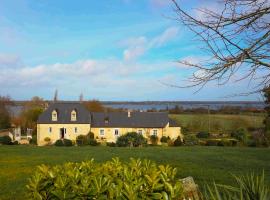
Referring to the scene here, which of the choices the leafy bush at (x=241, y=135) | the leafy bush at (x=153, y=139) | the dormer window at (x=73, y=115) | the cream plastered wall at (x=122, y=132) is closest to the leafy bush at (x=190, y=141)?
the leafy bush at (x=241, y=135)

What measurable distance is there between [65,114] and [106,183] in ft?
186

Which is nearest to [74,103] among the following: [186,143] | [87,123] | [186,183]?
[87,123]

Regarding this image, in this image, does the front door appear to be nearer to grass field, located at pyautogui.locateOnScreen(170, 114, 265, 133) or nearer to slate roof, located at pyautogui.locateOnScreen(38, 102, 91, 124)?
slate roof, located at pyautogui.locateOnScreen(38, 102, 91, 124)

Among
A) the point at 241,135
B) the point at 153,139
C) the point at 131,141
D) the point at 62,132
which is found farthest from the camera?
the point at 62,132

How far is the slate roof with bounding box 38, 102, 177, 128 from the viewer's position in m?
60.8

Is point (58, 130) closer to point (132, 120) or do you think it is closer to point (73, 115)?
point (73, 115)

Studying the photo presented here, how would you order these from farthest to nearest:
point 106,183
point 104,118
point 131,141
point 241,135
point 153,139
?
point 104,118, point 153,139, point 241,135, point 131,141, point 106,183

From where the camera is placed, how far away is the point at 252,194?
5062mm

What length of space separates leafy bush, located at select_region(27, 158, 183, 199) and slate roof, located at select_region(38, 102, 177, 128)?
54358mm

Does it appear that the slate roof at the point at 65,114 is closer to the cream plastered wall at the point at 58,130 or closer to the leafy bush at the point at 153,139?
the cream plastered wall at the point at 58,130

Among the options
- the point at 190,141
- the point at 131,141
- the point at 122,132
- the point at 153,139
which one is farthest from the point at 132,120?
the point at 190,141

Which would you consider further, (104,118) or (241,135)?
(104,118)

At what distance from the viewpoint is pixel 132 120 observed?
62.3 metres

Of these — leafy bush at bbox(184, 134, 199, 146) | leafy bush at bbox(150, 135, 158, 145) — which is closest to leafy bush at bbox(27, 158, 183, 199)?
leafy bush at bbox(184, 134, 199, 146)
